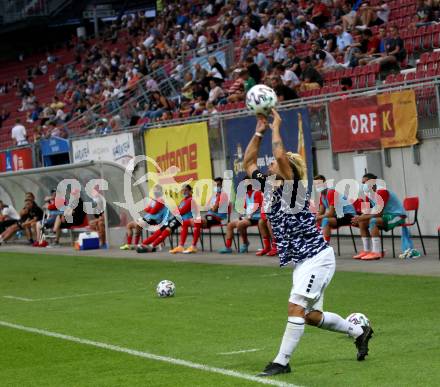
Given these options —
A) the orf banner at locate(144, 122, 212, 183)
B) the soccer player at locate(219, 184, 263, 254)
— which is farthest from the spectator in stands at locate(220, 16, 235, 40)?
the soccer player at locate(219, 184, 263, 254)

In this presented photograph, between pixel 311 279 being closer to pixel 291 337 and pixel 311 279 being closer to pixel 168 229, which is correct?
pixel 291 337

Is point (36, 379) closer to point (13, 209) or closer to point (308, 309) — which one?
point (308, 309)

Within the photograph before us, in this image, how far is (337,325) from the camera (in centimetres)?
882

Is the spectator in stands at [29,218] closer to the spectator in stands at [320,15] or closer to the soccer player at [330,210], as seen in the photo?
the spectator in stands at [320,15]

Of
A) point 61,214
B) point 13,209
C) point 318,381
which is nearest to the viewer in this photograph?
point 318,381

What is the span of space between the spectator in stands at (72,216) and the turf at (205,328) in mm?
8736

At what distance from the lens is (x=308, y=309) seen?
8.68 meters

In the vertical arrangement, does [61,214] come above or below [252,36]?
below

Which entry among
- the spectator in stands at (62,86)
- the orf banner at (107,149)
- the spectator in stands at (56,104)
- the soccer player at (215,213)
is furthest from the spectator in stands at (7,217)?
the spectator in stands at (62,86)

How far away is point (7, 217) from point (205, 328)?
67.6ft

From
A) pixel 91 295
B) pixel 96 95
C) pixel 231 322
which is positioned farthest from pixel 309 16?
pixel 231 322

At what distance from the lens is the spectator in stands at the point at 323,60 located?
85.0ft

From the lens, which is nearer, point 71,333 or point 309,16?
point 71,333

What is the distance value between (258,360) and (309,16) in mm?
21823
